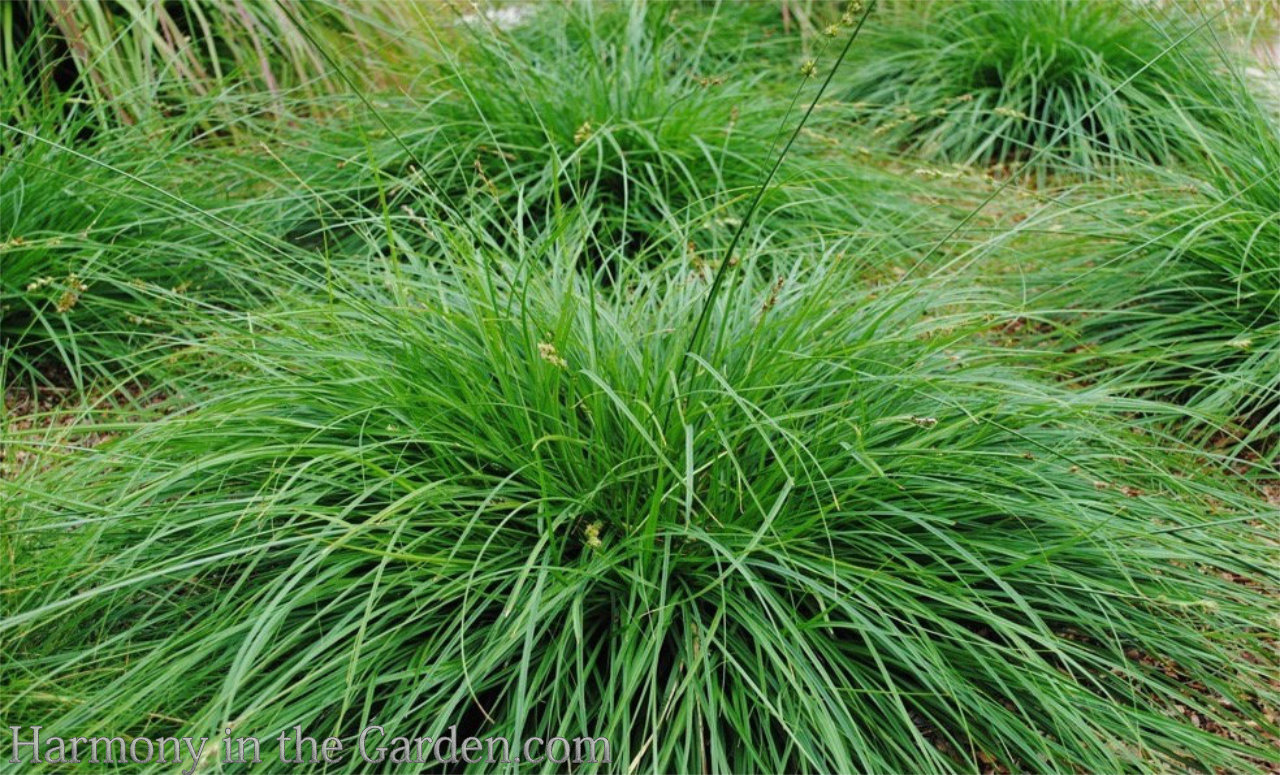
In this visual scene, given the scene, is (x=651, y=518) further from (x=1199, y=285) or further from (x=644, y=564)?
(x=1199, y=285)

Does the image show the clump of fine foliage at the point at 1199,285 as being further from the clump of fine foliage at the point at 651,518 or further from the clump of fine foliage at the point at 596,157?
the clump of fine foliage at the point at 596,157

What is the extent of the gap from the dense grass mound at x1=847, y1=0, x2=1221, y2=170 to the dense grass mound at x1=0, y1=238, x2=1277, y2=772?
2.52 meters

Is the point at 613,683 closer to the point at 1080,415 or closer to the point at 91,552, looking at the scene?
the point at 91,552

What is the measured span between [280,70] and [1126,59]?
3775 mm

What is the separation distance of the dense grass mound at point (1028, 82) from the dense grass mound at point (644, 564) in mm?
2525

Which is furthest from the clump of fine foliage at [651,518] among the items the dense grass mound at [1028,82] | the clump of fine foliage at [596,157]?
the dense grass mound at [1028,82]

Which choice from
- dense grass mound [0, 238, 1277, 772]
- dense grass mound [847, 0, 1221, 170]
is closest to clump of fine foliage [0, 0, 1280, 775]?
dense grass mound [0, 238, 1277, 772]

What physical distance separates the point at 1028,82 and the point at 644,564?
3854 millimetres

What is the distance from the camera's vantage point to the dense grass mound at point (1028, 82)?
4.96 metres

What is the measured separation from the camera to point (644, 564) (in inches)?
94.6

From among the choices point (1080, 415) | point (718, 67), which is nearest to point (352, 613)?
point (1080, 415)

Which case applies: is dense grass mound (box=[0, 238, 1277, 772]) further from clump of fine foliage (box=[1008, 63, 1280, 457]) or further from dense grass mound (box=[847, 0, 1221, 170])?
dense grass mound (box=[847, 0, 1221, 170])

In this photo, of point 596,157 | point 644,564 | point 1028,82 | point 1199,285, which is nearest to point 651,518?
point 644,564

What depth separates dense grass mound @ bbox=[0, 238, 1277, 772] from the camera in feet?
7.52
